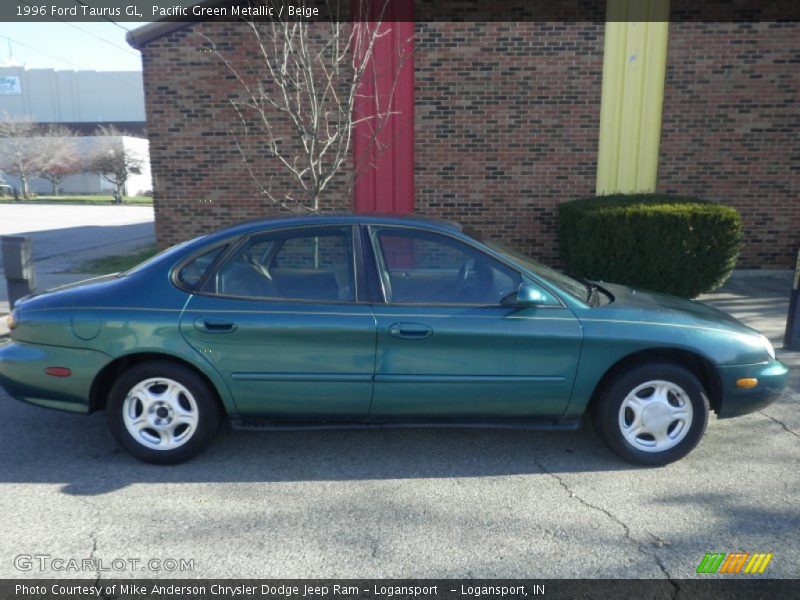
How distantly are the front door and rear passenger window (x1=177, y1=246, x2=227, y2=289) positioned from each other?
102 cm

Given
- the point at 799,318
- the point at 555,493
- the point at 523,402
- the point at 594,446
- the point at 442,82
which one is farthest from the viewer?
the point at 442,82

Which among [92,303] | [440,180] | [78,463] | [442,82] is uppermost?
[442,82]

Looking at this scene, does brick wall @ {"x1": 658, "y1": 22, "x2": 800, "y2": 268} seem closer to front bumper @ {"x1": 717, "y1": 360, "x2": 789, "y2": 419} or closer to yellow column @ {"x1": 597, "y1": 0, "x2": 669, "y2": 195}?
yellow column @ {"x1": 597, "y1": 0, "x2": 669, "y2": 195}

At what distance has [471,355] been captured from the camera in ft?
12.2

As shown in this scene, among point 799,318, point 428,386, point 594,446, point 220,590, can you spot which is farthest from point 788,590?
point 799,318

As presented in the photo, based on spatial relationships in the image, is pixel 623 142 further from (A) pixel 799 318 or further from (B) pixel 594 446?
(B) pixel 594 446

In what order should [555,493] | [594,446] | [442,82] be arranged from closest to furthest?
[555,493] < [594,446] < [442,82]

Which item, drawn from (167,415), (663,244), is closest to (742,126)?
(663,244)

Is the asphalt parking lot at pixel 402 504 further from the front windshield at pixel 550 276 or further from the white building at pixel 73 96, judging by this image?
the white building at pixel 73 96

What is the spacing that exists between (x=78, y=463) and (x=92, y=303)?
1.00 metres

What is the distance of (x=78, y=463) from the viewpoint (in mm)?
3893

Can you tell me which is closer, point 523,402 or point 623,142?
point 523,402

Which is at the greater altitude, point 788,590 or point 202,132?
point 202,132

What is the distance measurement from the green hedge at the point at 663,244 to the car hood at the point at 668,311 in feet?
12.5
